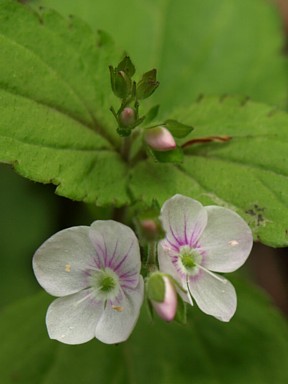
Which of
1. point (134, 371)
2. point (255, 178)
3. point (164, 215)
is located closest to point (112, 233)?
point (164, 215)

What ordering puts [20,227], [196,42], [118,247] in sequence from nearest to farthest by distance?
[118,247], [196,42], [20,227]

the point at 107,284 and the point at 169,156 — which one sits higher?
the point at 169,156

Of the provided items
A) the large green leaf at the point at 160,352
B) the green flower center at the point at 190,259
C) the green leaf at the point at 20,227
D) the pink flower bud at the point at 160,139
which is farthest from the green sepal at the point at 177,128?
the green leaf at the point at 20,227

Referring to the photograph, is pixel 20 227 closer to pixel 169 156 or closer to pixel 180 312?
pixel 169 156

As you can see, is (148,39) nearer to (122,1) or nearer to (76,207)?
(122,1)

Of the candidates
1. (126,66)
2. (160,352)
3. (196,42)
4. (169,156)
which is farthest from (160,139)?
(196,42)
